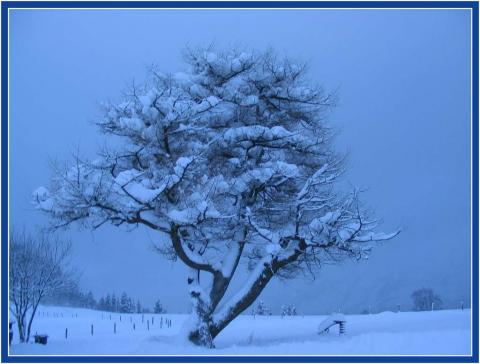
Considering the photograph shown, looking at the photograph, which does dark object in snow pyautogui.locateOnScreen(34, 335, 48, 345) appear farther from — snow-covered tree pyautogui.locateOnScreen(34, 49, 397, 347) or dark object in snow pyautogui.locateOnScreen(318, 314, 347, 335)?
dark object in snow pyautogui.locateOnScreen(318, 314, 347, 335)

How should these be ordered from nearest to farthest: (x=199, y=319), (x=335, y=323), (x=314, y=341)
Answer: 1. (x=314, y=341)
2. (x=199, y=319)
3. (x=335, y=323)

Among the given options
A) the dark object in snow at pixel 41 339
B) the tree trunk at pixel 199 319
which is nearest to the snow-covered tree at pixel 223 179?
the tree trunk at pixel 199 319

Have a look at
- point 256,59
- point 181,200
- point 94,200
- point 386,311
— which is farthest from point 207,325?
point 386,311

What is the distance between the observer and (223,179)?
12.6 m

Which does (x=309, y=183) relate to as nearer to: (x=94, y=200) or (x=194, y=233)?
(x=194, y=233)

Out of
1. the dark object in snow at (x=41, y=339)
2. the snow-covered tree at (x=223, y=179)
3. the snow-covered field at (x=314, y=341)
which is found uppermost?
the snow-covered tree at (x=223, y=179)

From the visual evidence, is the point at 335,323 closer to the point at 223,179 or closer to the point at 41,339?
the point at 223,179

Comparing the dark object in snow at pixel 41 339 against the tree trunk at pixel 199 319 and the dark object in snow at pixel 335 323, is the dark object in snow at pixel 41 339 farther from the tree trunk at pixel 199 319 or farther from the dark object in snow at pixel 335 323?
the dark object in snow at pixel 335 323

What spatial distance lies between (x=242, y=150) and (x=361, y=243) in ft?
12.3

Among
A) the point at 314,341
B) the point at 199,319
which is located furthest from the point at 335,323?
the point at 199,319

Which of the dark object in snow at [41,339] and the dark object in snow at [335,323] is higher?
the dark object in snow at [335,323]

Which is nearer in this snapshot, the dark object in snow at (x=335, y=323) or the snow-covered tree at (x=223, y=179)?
the snow-covered tree at (x=223, y=179)

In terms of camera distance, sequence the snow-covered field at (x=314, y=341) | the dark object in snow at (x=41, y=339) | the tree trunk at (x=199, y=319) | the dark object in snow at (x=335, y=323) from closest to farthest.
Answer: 1. the snow-covered field at (x=314, y=341)
2. the tree trunk at (x=199, y=319)
3. the dark object in snow at (x=335, y=323)
4. the dark object in snow at (x=41, y=339)

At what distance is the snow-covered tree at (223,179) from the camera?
1177 centimetres
